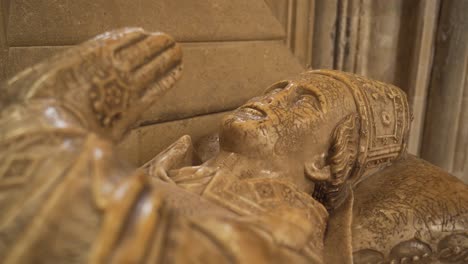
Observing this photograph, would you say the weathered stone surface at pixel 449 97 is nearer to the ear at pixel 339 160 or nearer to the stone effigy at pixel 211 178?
the stone effigy at pixel 211 178

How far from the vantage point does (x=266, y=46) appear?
2.35 metres

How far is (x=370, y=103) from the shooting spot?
163cm

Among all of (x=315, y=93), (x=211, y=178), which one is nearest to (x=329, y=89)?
(x=315, y=93)

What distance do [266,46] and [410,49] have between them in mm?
1161

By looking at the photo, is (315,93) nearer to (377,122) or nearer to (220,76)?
(377,122)

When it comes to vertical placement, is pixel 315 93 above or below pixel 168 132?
above

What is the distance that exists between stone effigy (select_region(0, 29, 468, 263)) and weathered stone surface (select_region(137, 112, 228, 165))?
0.46 ft

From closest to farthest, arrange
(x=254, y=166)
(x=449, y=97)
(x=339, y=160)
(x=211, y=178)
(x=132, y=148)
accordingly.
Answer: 1. (x=211, y=178)
2. (x=254, y=166)
3. (x=339, y=160)
4. (x=132, y=148)
5. (x=449, y=97)

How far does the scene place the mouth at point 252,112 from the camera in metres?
1.45

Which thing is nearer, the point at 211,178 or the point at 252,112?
the point at 211,178

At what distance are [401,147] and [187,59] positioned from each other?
1040 millimetres

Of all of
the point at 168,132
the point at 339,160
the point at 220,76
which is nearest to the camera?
the point at 339,160

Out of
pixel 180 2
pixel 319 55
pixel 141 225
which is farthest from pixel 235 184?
pixel 319 55

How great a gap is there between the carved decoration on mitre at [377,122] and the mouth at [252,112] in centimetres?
38
